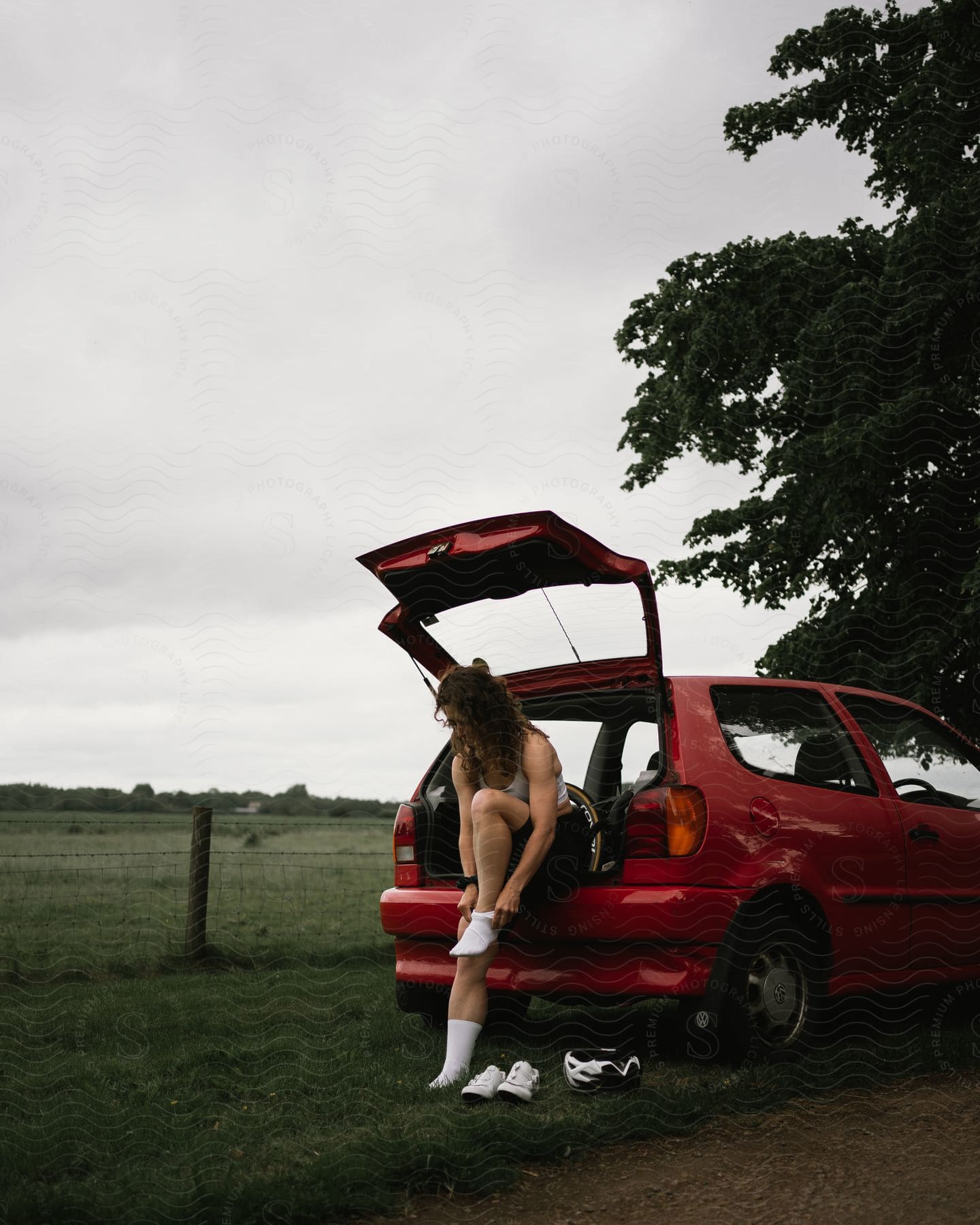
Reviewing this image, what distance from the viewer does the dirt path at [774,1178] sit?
3.23 metres

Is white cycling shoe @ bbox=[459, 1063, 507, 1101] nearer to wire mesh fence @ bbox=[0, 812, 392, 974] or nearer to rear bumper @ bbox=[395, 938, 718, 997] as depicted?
rear bumper @ bbox=[395, 938, 718, 997]

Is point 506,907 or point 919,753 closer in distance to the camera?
point 506,907

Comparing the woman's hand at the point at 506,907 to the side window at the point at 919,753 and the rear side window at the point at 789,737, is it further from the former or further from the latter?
the side window at the point at 919,753

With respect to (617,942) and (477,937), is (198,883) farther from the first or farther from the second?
(617,942)

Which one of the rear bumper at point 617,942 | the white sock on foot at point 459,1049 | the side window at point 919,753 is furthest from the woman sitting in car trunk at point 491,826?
the side window at point 919,753

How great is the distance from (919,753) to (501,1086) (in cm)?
296

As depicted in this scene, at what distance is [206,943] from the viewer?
8.77m

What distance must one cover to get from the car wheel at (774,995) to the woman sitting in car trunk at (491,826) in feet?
2.53

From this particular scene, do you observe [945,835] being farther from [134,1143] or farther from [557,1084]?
[134,1143]

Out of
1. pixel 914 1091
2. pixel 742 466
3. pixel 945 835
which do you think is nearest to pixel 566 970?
pixel 914 1091

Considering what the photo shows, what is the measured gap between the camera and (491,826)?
464 cm

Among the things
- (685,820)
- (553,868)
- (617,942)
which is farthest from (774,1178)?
(553,868)

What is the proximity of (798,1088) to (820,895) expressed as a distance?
793mm

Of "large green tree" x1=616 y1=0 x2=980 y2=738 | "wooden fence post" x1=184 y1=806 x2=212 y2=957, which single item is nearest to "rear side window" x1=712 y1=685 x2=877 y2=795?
"wooden fence post" x1=184 y1=806 x2=212 y2=957
